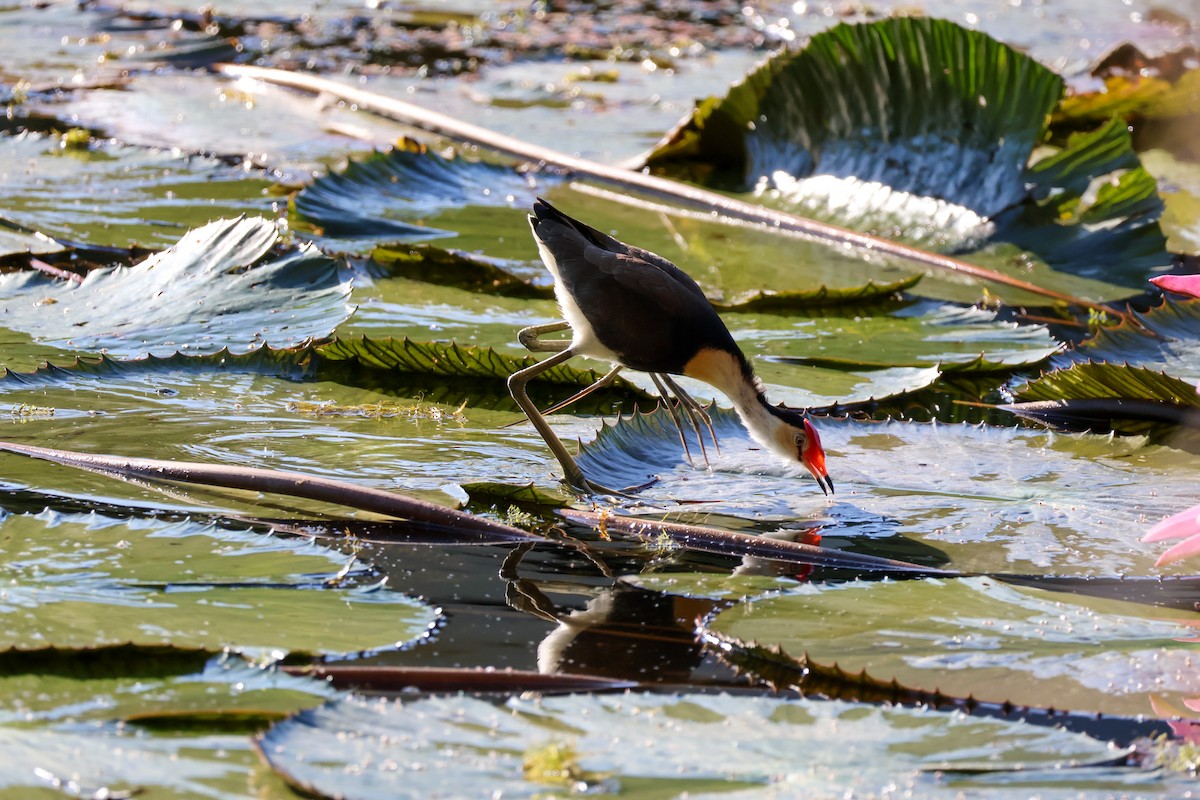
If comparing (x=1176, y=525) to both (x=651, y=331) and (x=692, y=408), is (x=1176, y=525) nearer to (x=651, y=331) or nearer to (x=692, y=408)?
(x=651, y=331)

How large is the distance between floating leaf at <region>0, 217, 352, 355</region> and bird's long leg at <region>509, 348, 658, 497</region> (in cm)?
51

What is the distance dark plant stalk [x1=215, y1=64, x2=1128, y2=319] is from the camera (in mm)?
4699

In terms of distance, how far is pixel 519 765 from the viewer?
184 cm

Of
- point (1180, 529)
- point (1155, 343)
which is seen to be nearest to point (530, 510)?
point (1180, 529)

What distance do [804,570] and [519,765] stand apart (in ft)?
3.44

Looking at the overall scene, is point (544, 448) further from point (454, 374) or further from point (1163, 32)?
point (1163, 32)

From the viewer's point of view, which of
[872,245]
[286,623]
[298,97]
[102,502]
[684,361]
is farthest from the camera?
[298,97]

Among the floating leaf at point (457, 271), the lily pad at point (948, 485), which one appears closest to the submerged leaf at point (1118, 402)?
the lily pad at point (948, 485)

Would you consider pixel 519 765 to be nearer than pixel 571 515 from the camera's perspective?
Yes

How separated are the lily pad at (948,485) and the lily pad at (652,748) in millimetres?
741

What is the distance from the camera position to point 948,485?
3033mm

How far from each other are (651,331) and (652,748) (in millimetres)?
1404

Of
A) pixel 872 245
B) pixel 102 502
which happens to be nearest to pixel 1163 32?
pixel 872 245

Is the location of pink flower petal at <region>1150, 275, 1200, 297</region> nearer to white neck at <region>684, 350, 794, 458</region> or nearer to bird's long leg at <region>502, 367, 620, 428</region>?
white neck at <region>684, 350, 794, 458</region>
